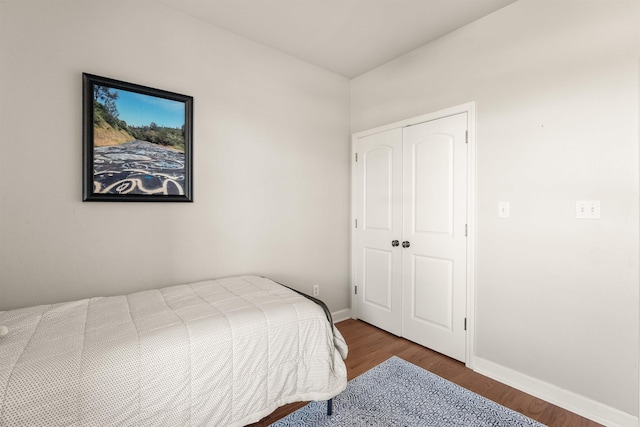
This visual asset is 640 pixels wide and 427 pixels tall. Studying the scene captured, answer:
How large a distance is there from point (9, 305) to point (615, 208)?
3.58 metres

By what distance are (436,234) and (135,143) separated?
97.8 inches

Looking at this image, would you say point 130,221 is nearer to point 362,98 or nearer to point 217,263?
point 217,263

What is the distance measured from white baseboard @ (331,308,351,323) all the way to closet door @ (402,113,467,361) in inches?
29.0

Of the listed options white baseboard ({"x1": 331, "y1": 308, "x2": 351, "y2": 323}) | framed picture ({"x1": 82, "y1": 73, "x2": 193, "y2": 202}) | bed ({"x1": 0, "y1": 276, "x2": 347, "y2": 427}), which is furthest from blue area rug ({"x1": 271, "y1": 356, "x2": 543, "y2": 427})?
framed picture ({"x1": 82, "y1": 73, "x2": 193, "y2": 202})

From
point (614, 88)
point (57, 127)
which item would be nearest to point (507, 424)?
point (614, 88)

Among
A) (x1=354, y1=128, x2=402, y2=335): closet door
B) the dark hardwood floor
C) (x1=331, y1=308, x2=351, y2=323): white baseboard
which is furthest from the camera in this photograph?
(x1=331, y1=308, x2=351, y2=323): white baseboard

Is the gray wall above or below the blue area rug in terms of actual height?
above

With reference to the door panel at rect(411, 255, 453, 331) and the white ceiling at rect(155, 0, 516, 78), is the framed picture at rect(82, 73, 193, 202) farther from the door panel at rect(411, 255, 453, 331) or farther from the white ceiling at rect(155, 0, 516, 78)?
the door panel at rect(411, 255, 453, 331)

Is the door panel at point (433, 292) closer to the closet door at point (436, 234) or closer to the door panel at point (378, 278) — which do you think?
the closet door at point (436, 234)

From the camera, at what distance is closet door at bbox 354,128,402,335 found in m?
2.88

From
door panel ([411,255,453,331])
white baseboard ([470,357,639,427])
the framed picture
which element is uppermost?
the framed picture

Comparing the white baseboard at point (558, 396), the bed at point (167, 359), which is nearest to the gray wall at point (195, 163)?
the bed at point (167, 359)

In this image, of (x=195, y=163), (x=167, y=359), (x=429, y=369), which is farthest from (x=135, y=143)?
(x=429, y=369)

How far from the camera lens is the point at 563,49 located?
73.6 inches
